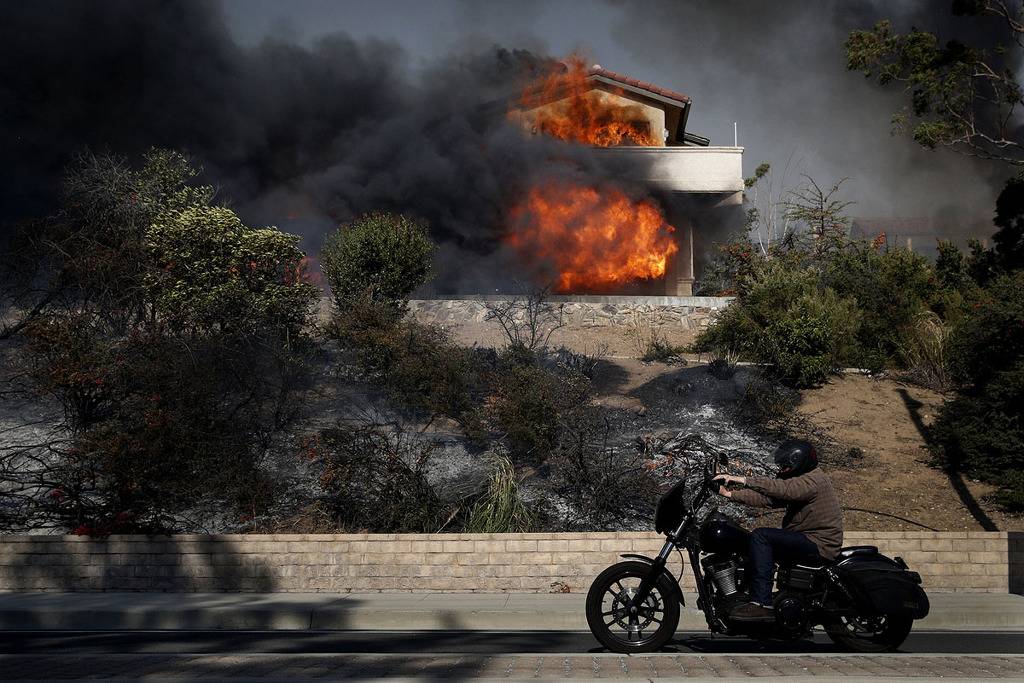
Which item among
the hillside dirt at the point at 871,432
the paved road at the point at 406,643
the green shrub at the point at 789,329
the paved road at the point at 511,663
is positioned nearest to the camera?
the paved road at the point at 511,663

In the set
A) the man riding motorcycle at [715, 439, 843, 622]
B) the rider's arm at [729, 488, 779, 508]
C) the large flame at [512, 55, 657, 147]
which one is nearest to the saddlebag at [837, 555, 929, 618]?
the man riding motorcycle at [715, 439, 843, 622]

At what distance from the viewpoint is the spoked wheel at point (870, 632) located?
7.19m

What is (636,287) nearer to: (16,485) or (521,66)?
(521,66)

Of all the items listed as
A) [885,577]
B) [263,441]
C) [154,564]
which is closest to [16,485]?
[263,441]

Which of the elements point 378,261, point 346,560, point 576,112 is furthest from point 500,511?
point 576,112

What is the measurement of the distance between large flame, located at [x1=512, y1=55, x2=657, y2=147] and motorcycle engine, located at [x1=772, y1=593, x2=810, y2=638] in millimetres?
24309

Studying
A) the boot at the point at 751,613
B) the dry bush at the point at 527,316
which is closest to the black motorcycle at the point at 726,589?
the boot at the point at 751,613

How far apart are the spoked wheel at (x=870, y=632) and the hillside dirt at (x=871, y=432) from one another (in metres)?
7.62

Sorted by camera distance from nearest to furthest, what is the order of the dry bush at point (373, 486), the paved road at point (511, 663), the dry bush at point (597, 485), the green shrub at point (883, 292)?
1. the paved road at point (511, 663)
2. the dry bush at point (373, 486)
3. the dry bush at point (597, 485)
4. the green shrub at point (883, 292)

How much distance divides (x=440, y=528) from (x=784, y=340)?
1005 cm

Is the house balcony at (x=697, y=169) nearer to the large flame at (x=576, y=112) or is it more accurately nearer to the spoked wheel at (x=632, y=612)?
the large flame at (x=576, y=112)

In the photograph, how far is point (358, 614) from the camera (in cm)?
960

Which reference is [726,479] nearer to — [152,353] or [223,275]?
[152,353]

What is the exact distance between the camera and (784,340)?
20.5m
